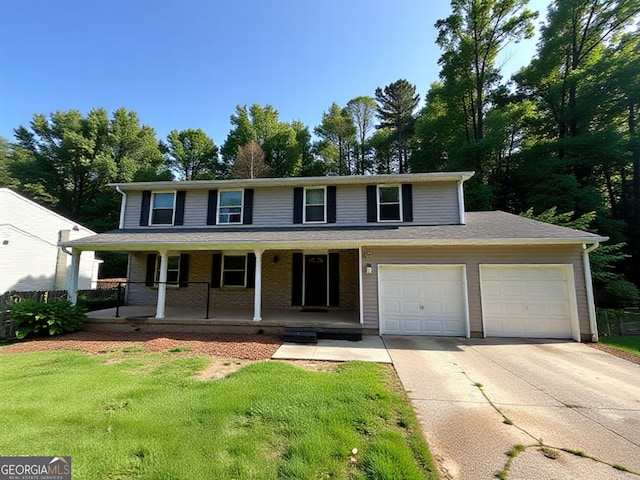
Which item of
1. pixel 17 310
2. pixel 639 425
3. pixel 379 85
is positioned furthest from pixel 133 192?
pixel 379 85

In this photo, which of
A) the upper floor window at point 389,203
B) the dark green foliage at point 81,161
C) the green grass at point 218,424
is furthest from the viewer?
the dark green foliage at point 81,161

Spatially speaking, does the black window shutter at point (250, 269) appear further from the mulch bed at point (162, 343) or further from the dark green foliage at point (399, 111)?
the dark green foliage at point (399, 111)

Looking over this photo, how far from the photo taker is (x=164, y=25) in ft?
32.1

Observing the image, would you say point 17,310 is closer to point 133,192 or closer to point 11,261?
point 133,192

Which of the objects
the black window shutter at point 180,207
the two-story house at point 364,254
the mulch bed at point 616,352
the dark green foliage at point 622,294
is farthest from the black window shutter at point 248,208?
the dark green foliage at point 622,294

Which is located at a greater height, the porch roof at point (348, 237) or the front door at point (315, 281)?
the porch roof at point (348, 237)

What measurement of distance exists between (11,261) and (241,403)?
1498 cm

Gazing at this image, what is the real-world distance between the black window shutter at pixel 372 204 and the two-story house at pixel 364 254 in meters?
0.04

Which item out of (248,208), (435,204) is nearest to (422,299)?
→ (435,204)

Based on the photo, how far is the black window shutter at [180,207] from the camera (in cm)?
1037

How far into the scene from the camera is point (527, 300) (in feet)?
24.5

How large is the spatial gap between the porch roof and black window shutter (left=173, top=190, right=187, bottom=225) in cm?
64

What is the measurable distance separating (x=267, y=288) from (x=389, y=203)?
546 centimetres

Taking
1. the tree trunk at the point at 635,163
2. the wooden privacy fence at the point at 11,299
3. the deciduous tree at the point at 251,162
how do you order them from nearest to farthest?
1. the wooden privacy fence at the point at 11,299
2. the tree trunk at the point at 635,163
3. the deciduous tree at the point at 251,162
